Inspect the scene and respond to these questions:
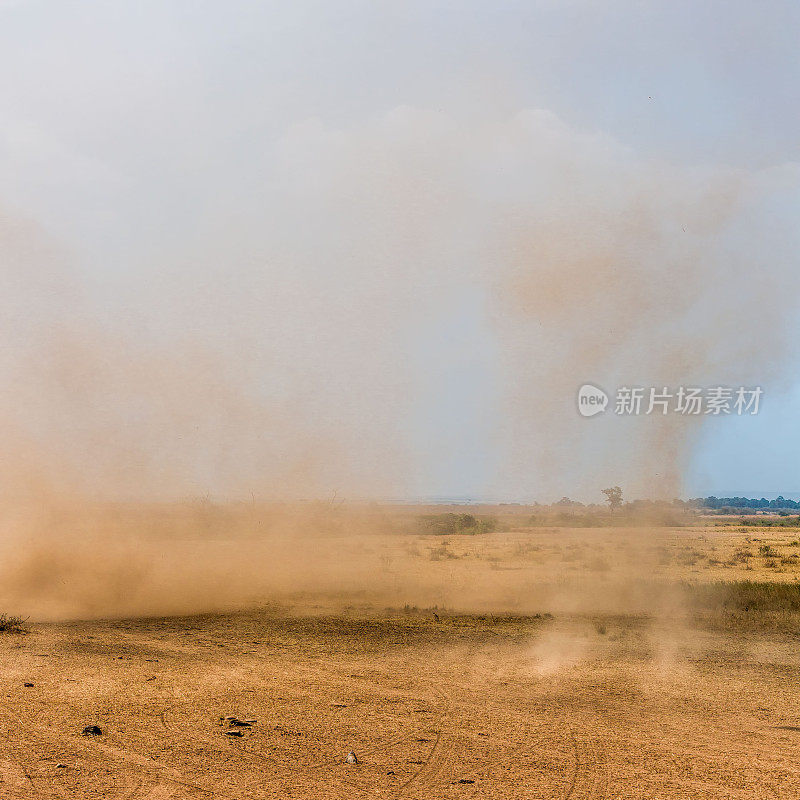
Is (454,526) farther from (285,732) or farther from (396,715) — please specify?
(285,732)

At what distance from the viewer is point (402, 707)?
12016 mm

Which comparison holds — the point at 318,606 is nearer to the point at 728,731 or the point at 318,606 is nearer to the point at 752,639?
the point at 752,639

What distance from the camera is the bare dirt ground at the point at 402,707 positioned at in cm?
895

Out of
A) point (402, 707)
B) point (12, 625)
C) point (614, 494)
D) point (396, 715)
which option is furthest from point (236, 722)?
point (614, 494)

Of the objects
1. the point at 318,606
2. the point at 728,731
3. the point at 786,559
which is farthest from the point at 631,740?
the point at 786,559

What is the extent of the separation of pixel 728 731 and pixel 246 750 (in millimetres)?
6588

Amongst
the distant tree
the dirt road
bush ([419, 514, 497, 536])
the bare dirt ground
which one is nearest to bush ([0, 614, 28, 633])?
the dirt road

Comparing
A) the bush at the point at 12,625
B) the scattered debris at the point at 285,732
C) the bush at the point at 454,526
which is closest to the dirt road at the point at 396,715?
the scattered debris at the point at 285,732

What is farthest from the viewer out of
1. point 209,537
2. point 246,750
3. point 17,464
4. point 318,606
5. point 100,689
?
point 209,537

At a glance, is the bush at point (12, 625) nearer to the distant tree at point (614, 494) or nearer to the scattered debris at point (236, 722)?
the scattered debris at point (236, 722)

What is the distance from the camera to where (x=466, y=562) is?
3894cm

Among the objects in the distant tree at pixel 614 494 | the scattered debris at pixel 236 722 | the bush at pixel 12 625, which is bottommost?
the bush at pixel 12 625

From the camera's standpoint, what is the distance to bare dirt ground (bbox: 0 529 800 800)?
8.95 metres

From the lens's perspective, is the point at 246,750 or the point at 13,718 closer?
the point at 246,750
